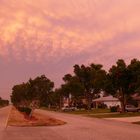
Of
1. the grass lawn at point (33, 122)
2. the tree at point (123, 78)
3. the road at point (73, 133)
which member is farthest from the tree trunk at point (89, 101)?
the road at point (73, 133)

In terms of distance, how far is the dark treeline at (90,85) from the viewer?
67.9 meters

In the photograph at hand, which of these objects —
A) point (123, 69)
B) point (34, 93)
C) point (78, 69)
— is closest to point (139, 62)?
point (123, 69)

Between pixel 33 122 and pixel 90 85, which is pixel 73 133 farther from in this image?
pixel 90 85

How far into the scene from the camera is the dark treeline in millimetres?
67875

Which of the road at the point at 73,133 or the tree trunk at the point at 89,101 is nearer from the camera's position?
the road at the point at 73,133

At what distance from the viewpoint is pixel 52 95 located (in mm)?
163125

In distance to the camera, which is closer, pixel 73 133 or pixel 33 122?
pixel 73 133

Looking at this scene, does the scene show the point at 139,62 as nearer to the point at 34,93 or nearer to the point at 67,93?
the point at 67,93

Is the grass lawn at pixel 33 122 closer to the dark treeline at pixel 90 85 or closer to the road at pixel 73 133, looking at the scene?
the road at pixel 73 133

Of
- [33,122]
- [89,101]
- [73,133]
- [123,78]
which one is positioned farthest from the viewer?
[89,101]

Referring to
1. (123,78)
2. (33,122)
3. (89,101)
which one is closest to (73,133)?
(33,122)

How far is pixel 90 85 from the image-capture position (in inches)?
4759

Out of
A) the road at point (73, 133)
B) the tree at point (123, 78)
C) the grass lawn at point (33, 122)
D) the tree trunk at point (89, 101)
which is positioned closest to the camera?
the road at point (73, 133)

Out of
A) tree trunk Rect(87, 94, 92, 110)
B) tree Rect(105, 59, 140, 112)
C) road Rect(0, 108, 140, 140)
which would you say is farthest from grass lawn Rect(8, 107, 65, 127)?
tree trunk Rect(87, 94, 92, 110)
